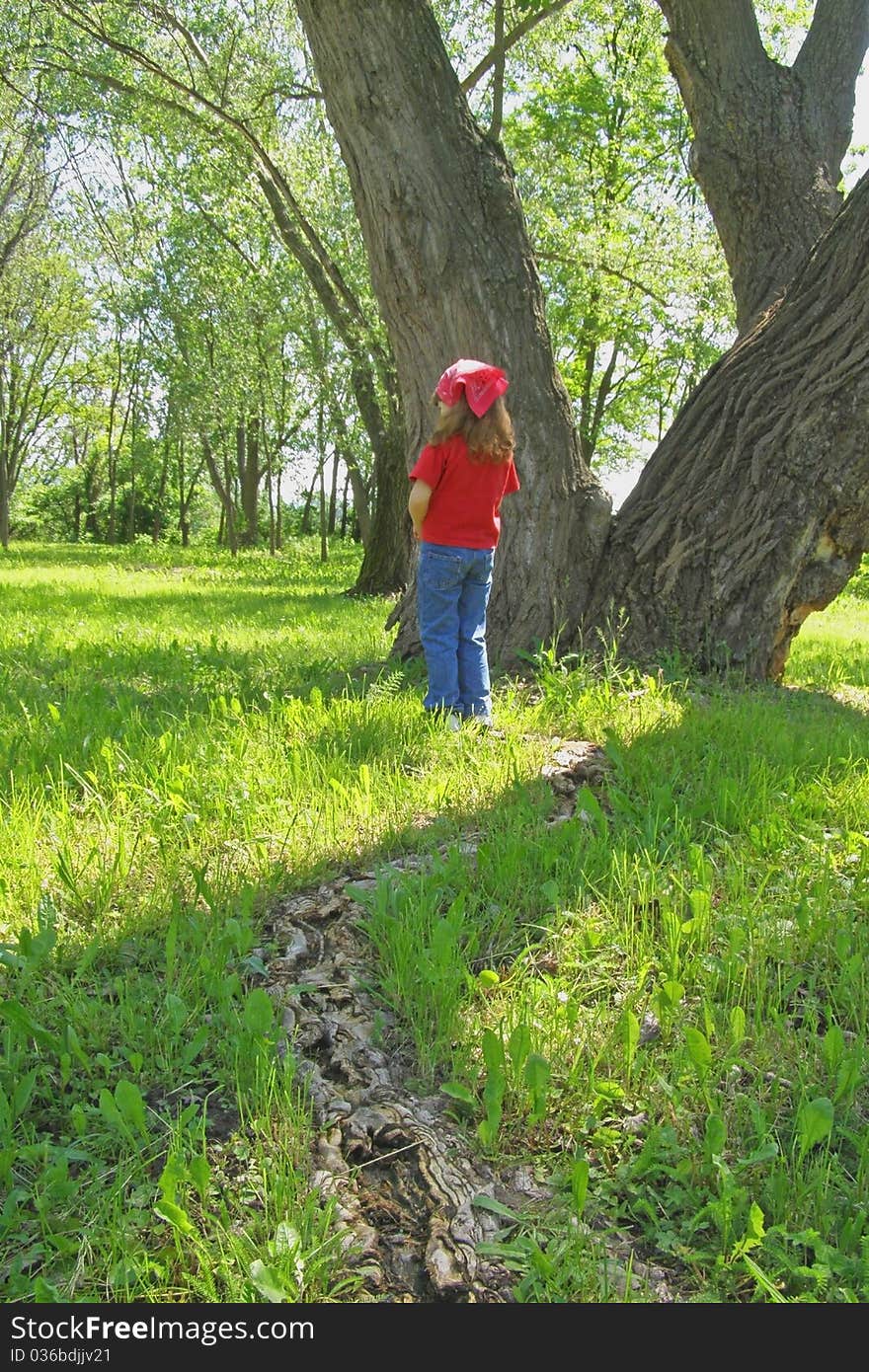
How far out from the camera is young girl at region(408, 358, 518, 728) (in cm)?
419

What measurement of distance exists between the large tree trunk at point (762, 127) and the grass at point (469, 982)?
3.52m

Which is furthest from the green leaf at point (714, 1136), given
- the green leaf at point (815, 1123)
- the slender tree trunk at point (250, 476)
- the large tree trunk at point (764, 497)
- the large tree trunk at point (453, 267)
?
the slender tree trunk at point (250, 476)

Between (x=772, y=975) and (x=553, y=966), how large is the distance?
58cm

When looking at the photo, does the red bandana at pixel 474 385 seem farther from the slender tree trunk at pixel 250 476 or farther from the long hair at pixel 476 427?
the slender tree trunk at pixel 250 476

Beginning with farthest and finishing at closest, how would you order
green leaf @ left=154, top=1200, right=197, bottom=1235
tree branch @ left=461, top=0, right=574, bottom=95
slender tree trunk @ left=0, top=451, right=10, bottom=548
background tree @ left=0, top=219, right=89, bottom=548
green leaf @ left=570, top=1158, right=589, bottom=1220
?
1. background tree @ left=0, top=219, right=89, bottom=548
2. slender tree trunk @ left=0, top=451, right=10, bottom=548
3. tree branch @ left=461, top=0, right=574, bottom=95
4. green leaf @ left=570, top=1158, right=589, bottom=1220
5. green leaf @ left=154, top=1200, right=197, bottom=1235

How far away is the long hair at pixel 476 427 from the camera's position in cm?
418

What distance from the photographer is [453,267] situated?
5.20 meters

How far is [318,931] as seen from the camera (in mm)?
2633

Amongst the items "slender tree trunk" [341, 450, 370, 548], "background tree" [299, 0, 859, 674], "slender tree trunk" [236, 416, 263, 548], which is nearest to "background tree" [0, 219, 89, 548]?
"slender tree trunk" [236, 416, 263, 548]

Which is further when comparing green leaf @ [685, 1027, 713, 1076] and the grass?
green leaf @ [685, 1027, 713, 1076]

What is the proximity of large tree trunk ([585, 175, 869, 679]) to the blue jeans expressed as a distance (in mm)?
1182

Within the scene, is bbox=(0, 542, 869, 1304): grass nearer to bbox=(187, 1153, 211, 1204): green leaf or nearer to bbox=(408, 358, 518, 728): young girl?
bbox=(187, 1153, 211, 1204): green leaf

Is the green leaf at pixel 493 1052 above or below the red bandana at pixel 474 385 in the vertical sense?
below
